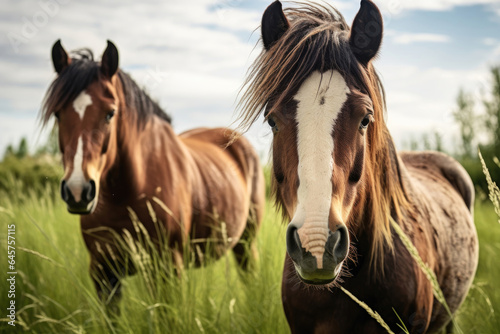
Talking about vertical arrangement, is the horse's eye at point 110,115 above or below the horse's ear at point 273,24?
below

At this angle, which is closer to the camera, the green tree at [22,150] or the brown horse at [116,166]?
the brown horse at [116,166]

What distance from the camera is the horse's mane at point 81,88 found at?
10.7 feet

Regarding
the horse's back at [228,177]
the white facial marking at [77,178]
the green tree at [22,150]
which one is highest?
the white facial marking at [77,178]

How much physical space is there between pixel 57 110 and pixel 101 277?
142 cm

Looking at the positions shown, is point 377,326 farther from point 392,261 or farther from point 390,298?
point 392,261

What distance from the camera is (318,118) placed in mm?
1550

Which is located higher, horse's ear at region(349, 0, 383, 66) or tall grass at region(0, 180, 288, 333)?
horse's ear at region(349, 0, 383, 66)

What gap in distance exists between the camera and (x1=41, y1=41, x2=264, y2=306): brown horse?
10.2 feet

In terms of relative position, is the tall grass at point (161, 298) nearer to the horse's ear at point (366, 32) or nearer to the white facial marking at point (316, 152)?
the white facial marking at point (316, 152)

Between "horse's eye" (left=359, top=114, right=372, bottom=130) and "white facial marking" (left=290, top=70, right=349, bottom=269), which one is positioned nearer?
"white facial marking" (left=290, top=70, right=349, bottom=269)

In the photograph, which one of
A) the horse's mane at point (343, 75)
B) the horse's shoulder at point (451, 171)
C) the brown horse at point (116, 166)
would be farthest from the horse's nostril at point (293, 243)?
the horse's shoulder at point (451, 171)

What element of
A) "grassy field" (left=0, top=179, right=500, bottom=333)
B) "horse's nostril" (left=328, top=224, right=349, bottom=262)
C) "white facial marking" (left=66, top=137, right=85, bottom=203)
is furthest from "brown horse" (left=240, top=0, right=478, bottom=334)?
"white facial marking" (left=66, top=137, right=85, bottom=203)

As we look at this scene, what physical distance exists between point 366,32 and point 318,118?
1.70 feet

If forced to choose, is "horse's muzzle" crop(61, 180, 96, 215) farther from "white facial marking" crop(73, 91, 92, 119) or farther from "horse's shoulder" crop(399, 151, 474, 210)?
"horse's shoulder" crop(399, 151, 474, 210)
